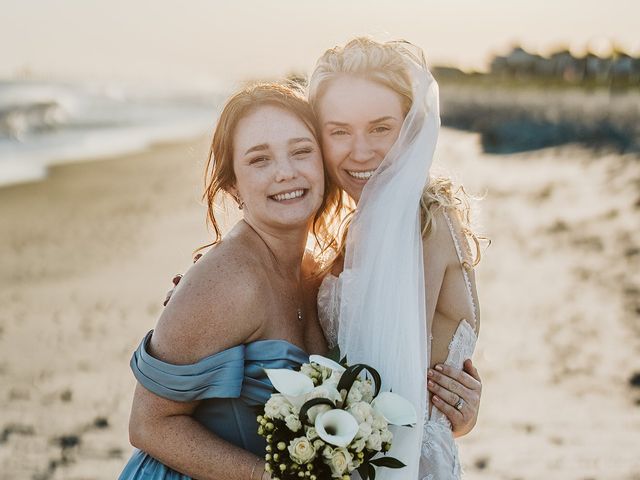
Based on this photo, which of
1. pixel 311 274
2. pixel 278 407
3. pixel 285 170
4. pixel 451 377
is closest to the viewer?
pixel 278 407

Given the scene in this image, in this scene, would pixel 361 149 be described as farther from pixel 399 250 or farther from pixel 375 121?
pixel 399 250

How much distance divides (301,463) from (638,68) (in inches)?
1594

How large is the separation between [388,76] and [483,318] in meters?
6.40

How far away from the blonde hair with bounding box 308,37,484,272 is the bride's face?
0.12 feet

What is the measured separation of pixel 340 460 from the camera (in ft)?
8.89

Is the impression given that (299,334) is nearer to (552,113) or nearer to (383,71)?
(383,71)

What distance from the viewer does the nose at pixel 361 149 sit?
374 centimetres

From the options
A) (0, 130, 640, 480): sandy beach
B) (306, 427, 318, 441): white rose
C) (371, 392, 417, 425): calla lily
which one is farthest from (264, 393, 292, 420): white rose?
(0, 130, 640, 480): sandy beach

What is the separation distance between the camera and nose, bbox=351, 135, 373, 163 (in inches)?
147

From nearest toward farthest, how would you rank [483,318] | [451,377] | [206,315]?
[206,315]
[451,377]
[483,318]

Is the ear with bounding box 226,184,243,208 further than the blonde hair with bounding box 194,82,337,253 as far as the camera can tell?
Yes

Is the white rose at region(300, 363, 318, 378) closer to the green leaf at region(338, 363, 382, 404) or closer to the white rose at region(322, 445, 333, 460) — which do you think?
the green leaf at region(338, 363, 382, 404)

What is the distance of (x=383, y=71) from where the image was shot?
3.78 metres

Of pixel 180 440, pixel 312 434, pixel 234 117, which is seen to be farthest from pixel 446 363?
pixel 234 117
